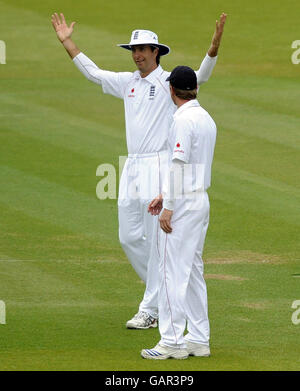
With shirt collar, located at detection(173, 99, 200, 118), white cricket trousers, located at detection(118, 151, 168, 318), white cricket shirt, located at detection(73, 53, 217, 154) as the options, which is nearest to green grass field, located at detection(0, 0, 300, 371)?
white cricket trousers, located at detection(118, 151, 168, 318)

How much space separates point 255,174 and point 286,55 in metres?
7.86

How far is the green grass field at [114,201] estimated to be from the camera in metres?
9.45

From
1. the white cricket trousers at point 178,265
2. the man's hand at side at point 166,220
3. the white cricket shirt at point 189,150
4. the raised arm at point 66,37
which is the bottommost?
the white cricket trousers at point 178,265

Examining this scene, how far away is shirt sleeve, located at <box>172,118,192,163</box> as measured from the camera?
8.62 meters

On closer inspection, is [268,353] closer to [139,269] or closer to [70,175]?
[139,269]

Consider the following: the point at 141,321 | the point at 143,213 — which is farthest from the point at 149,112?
the point at 141,321

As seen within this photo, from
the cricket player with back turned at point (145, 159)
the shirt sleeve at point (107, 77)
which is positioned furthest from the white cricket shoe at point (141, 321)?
the shirt sleeve at point (107, 77)

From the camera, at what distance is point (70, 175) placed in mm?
15930

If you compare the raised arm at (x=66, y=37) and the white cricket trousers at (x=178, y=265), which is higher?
the raised arm at (x=66, y=37)

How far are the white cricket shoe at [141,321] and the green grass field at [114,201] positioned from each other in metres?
0.10

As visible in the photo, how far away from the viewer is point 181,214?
8820mm

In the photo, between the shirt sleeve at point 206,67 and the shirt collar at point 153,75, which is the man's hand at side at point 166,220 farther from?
the shirt collar at point 153,75

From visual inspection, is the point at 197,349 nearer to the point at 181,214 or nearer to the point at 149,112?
the point at 181,214

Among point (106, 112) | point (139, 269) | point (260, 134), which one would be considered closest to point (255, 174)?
point (260, 134)
